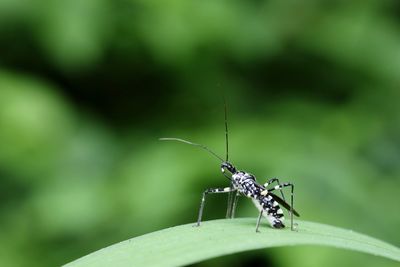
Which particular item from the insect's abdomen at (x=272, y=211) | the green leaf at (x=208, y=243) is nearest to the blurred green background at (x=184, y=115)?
the insect's abdomen at (x=272, y=211)

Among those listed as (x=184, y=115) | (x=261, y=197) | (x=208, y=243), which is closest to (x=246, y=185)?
(x=261, y=197)

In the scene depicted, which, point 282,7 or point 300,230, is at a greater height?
point 282,7

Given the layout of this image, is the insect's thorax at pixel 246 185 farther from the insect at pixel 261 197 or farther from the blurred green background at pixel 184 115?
the blurred green background at pixel 184 115

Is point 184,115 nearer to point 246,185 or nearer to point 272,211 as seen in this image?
point 246,185

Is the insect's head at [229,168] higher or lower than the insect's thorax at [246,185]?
higher

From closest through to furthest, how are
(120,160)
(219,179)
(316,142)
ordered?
(219,179), (316,142), (120,160)

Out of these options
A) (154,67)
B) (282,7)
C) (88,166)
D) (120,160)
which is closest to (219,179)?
(120,160)

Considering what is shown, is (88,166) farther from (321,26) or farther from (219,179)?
(321,26)
